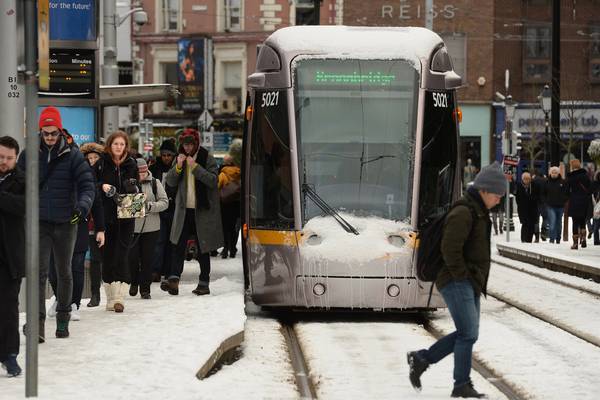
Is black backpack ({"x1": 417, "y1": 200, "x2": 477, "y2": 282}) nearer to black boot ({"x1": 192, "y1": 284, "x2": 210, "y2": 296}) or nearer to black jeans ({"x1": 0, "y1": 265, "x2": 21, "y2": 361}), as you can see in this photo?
black jeans ({"x1": 0, "y1": 265, "x2": 21, "y2": 361})

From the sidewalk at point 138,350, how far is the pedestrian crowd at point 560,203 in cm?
1362

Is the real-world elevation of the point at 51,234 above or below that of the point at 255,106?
below

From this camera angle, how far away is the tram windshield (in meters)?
14.4

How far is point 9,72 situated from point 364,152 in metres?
3.71

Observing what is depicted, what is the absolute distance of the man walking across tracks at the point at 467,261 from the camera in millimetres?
8891

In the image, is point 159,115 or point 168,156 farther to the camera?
point 159,115

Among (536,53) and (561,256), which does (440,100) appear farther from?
(536,53)

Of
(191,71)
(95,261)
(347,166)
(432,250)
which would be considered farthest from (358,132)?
(191,71)

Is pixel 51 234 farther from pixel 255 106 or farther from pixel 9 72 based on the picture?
pixel 255 106

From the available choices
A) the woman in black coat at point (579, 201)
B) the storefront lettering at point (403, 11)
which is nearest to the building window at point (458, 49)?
the storefront lettering at point (403, 11)

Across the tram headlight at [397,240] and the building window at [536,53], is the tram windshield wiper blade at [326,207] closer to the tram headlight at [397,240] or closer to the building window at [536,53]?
the tram headlight at [397,240]

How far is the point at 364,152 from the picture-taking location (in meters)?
14.5

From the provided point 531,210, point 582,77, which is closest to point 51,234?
point 531,210

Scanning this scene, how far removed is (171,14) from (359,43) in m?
52.1
